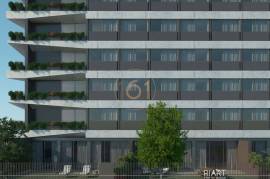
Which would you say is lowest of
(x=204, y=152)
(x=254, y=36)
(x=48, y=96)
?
(x=204, y=152)

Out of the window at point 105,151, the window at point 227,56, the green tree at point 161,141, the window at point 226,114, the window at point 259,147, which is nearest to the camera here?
the green tree at point 161,141

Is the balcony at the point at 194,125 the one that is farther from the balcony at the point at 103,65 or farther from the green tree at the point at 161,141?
the balcony at the point at 103,65

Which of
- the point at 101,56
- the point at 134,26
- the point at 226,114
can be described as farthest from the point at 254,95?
the point at 101,56

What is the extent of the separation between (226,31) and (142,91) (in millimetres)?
11609

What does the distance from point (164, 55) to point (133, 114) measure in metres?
7.42

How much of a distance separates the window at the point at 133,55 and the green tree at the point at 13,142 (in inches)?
525

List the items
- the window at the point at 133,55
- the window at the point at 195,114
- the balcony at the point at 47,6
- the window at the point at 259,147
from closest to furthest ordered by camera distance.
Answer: the window at the point at 195,114 → the window at the point at 133,55 → the balcony at the point at 47,6 → the window at the point at 259,147

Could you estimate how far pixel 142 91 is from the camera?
5128 centimetres

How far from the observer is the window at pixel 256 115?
51.5 m

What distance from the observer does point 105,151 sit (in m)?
52.8

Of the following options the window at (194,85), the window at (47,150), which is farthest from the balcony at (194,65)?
the window at (47,150)

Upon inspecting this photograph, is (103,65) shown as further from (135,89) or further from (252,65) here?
(252,65)

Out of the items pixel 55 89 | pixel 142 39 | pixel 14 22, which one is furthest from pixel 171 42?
pixel 14 22

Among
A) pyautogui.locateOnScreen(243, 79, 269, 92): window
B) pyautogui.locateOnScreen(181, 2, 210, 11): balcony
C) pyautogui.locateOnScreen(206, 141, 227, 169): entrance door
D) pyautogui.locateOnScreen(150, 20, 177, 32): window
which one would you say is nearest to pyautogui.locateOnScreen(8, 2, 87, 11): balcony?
pyautogui.locateOnScreen(150, 20, 177, 32): window
